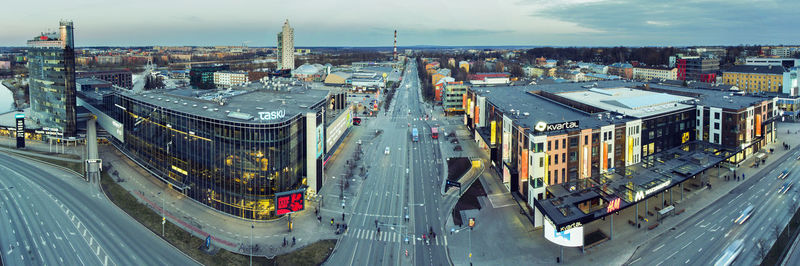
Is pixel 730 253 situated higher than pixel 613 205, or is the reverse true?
pixel 613 205

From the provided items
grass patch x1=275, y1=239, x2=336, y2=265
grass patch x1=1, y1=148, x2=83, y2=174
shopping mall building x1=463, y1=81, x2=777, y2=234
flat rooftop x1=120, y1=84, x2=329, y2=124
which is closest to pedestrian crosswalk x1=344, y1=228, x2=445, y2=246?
grass patch x1=275, y1=239, x2=336, y2=265

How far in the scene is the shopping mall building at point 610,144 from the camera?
54.5 metres

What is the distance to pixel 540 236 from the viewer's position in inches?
2061

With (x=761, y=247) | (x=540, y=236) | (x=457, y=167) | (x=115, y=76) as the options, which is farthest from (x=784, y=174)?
(x=115, y=76)

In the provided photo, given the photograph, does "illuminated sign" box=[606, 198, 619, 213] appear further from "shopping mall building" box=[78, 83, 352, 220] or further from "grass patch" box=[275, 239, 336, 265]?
"shopping mall building" box=[78, 83, 352, 220]

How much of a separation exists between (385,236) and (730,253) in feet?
119

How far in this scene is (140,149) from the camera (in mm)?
74438

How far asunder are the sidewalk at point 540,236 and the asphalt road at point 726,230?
110cm

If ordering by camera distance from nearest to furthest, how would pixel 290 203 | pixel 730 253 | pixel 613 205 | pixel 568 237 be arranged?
pixel 568 237 < pixel 730 253 < pixel 613 205 < pixel 290 203

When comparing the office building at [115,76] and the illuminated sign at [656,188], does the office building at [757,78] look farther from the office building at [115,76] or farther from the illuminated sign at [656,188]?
the office building at [115,76]

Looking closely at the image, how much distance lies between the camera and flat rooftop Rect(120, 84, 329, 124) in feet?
190

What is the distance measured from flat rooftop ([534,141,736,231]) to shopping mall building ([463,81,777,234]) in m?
0.12

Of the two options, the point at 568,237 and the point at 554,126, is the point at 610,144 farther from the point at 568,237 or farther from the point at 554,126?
the point at 568,237

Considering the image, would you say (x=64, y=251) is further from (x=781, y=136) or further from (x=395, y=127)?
(x=781, y=136)
